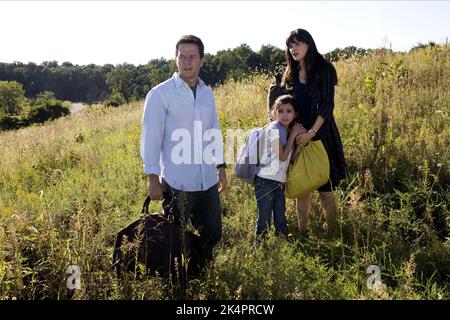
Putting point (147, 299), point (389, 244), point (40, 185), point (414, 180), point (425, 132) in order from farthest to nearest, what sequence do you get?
point (40, 185) → point (425, 132) → point (414, 180) → point (389, 244) → point (147, 299)

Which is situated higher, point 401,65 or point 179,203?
point 401,65

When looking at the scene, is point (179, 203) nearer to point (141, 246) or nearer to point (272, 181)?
point (141, 246)

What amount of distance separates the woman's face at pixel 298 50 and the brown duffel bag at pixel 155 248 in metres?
1.83

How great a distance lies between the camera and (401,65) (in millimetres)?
7977

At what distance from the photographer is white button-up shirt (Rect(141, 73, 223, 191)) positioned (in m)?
2.76

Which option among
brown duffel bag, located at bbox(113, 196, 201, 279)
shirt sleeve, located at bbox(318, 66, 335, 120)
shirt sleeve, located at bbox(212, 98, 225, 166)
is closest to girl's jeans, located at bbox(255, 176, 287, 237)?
shirt sleeve, located at bbox(212, 98, 225, 166)

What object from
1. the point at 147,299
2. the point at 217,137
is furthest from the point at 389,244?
the point at 147,299

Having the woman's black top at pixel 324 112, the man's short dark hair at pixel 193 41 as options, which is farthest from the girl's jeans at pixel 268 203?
the man's short dark hair at pixel 193 41

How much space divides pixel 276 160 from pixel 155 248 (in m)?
1.33

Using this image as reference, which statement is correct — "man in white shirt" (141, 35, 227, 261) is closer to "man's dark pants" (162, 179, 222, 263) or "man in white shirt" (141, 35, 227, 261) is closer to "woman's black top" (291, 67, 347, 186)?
"man's dark pants" (162, 179, 222, 263)

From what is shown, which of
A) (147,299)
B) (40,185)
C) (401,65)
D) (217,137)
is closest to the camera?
(147,299)

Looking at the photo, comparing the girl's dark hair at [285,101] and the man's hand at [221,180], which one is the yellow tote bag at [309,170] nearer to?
the girl's dark hair at [285,101]

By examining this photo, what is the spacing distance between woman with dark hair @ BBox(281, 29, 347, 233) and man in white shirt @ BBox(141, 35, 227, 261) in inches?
36.9

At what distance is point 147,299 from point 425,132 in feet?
13.8
